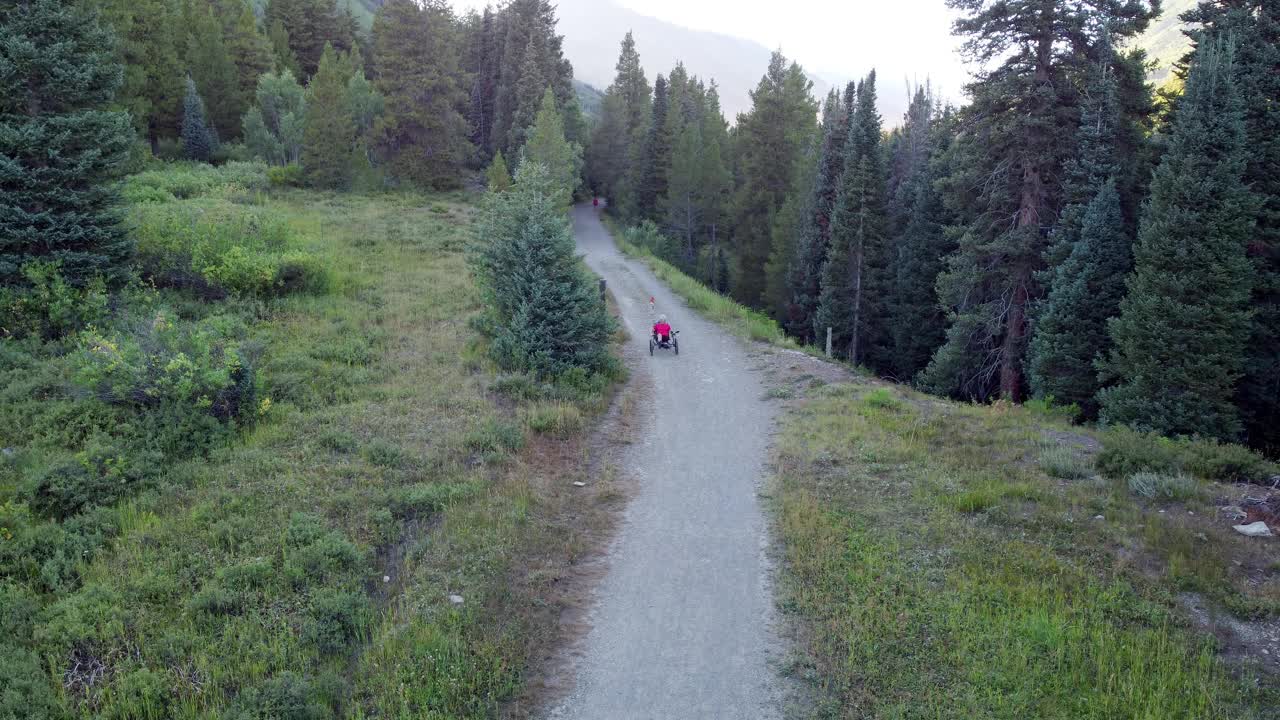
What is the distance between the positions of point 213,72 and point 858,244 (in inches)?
1782

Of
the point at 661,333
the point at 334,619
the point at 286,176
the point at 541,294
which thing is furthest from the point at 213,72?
the point at 334,619

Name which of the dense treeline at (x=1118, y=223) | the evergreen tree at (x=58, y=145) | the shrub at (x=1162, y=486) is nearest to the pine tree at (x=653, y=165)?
the dense treeline at (x=1118, y=223)

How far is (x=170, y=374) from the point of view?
13.2 metres

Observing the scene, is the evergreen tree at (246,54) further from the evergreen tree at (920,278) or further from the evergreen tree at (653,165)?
the evergreen tree at (920,278)

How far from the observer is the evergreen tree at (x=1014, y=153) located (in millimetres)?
20594

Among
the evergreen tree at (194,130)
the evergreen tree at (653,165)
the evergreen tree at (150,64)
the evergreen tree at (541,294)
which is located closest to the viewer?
the evergreen tree at (541,294)

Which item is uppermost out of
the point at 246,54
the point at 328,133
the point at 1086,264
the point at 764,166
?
the point at 246,54

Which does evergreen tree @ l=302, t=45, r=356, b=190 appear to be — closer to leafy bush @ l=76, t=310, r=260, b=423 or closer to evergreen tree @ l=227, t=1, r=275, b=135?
evergreen tree @ l=227, t=1, r=275, b=135

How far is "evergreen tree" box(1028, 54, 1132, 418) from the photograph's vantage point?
2041 centimetres

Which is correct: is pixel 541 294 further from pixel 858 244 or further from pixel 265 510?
pixel 858 244

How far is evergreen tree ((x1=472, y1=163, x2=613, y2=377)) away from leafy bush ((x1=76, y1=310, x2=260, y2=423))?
6.02 meters

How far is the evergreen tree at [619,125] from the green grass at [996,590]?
62.1 meters

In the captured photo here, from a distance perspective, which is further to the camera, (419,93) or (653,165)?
(653,165)

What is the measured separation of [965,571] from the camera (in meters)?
9.29
